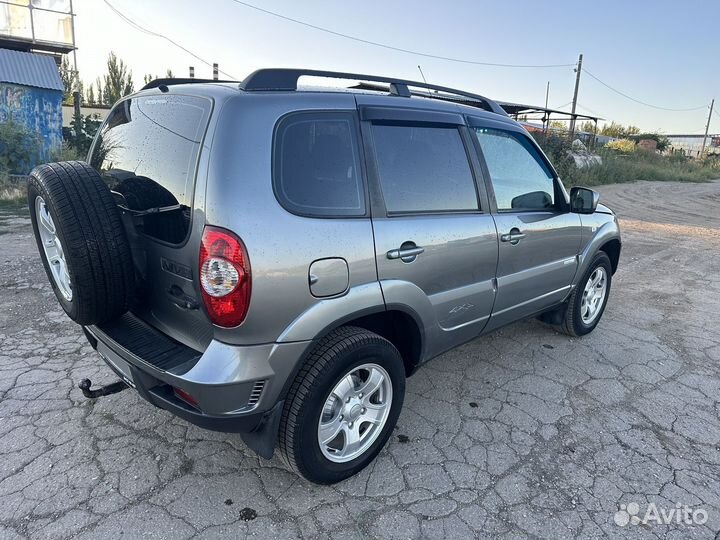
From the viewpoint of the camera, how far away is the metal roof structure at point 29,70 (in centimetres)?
1155

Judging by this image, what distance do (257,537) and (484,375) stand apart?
6.66 feet

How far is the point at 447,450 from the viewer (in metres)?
2.62

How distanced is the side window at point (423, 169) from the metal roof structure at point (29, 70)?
13.0m

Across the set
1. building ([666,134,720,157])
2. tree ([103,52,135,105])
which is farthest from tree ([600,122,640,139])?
tree ([103,52,135,105])

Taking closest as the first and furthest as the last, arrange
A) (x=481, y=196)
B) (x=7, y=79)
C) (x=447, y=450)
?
1. (x=447, y=450)
2. (x=481, y=196)
3. (x=7, y=79)

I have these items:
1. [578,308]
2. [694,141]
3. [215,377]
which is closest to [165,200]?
[215,377]

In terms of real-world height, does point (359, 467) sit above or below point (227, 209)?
below

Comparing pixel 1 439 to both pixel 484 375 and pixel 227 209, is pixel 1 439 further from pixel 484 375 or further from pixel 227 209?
pixel 484 375

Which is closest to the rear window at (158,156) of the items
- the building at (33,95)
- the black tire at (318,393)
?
the black tire at (318,393)

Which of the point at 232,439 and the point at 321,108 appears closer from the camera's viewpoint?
the point at 321,108

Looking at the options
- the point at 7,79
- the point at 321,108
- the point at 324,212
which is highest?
the point at 7,79

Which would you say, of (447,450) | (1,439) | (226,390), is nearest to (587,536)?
(447,450)

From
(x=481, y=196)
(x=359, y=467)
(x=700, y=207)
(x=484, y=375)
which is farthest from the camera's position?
(x=700, y=207)

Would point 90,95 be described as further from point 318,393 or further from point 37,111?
point 318,393
